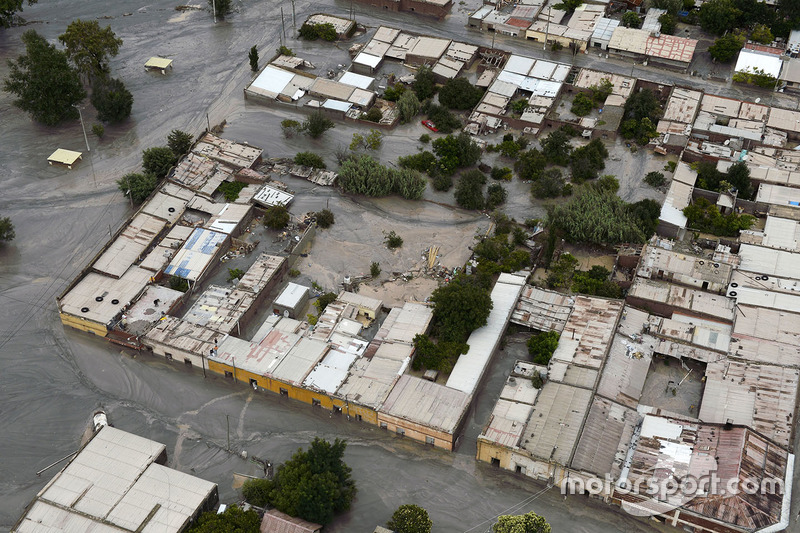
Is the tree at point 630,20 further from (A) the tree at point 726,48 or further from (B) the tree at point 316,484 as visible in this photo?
(B) the tree at point 316,484

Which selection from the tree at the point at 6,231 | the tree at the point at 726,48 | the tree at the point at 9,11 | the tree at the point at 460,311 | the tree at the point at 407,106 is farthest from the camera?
the tree at the point at 9,11

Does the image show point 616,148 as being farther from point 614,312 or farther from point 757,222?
point 614,312

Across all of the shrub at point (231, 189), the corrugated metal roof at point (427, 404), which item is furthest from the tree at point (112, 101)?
the corrugated metal roof at point (427, 404)

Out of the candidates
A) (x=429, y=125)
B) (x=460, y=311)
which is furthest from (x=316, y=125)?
(x=460, y=311)

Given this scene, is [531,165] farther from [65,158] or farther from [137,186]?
[65,158]

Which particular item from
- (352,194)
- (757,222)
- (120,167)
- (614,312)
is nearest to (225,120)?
(120,167)

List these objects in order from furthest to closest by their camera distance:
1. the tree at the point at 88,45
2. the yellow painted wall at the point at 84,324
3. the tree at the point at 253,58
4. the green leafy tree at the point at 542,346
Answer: the tree at the point at 253,58, the tree at the point at 88,45, the yellow painted wall at the point at 84,324, the green leafy tree at the point at 542,346
